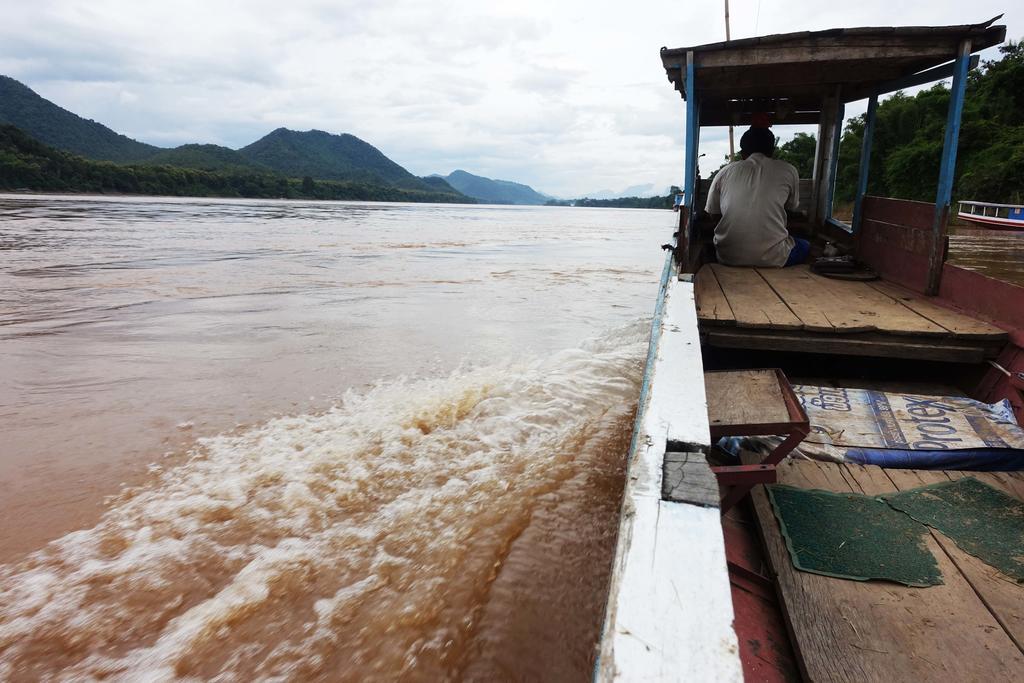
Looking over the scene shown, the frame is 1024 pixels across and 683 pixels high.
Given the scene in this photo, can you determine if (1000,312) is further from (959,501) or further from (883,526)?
(883,526)

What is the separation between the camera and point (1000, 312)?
3.01m

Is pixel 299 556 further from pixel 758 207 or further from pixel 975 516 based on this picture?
pixel 758 207

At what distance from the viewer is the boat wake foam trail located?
2.06m

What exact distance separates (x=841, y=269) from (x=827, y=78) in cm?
179

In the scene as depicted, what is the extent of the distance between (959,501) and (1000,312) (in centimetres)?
163

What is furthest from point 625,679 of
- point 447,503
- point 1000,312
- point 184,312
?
point 184,312

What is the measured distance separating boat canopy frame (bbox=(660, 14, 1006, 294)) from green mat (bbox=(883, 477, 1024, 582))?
2388 millimetres

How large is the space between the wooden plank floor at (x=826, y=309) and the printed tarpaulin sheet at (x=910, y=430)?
398 mm

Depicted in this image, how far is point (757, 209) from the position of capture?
5.09m

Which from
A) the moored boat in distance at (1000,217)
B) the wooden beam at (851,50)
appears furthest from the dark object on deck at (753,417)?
the moored boat in distance at (1000,217)

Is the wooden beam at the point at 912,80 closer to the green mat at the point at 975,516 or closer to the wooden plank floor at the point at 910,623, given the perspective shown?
the green mat at the point at 975,516

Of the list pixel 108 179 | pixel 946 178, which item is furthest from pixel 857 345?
pixel 108 179

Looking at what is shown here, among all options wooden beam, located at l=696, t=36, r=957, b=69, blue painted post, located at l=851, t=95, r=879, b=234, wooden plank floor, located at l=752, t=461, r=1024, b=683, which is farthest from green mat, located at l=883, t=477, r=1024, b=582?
blue painted post, located at l=851, t=95, r=879, b=234

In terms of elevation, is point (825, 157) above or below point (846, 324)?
above
